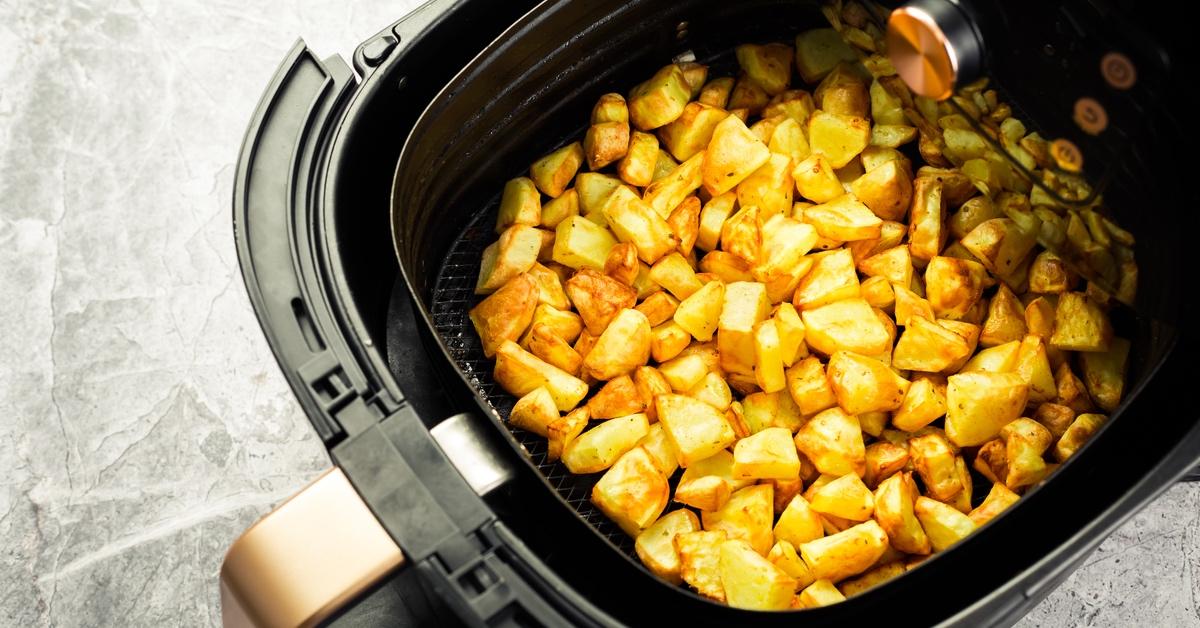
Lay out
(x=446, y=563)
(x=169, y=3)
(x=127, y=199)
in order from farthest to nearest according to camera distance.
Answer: (x=169, y=3) < (x=127, y=199) < (x=446, y=563)

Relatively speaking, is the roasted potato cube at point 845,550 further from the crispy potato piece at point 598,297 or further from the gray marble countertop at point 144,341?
the gray marble countertop at point 144,341

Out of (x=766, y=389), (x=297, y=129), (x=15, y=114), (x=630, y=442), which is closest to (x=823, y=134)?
(x=766, y=389)

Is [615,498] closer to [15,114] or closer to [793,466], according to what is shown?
[793,466]

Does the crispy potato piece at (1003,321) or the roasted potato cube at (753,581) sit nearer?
the roasted potato cube at (753,581)

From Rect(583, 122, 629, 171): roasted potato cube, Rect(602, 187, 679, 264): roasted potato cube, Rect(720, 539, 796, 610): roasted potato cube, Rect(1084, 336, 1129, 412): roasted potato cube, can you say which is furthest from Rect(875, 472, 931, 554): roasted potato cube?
Rect(583, 122, 629, 171): roasted potato cube

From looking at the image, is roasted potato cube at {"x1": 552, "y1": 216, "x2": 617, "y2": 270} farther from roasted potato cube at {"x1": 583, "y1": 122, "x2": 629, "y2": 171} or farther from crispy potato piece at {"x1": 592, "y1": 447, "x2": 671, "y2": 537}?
crispy potato piece at {"x1": 592, "y1": 447, "x2": 671, "y2": 537}

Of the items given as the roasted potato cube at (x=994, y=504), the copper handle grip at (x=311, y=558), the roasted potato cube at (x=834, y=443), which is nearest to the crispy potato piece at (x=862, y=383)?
the roasted potato cube at (x=834, y=443)
